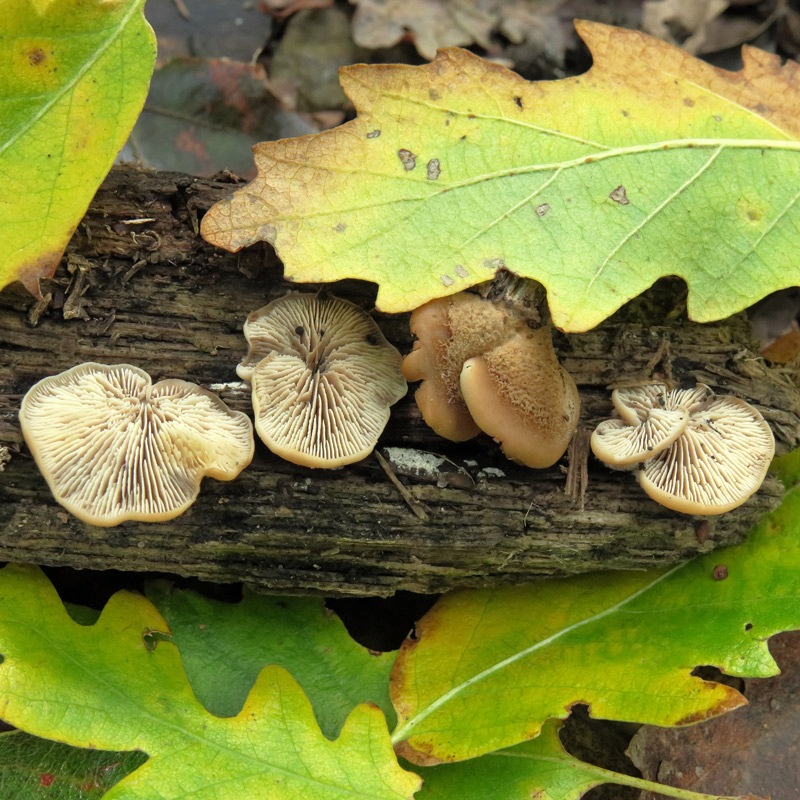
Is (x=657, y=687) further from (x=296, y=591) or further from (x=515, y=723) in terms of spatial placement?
(x=296, y=591)

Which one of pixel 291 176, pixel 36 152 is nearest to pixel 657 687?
pixel 291 176

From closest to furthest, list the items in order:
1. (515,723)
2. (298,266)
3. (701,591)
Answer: (298,266), (515,723), (701,591)

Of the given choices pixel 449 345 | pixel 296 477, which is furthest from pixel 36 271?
pixel 449 345

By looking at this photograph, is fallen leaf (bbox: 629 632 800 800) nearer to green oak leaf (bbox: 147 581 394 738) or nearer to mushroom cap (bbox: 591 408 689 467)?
green oak leaf (bbox: 147 581 394 738)

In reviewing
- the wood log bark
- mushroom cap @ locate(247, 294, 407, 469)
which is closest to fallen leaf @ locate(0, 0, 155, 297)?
the wood log bark

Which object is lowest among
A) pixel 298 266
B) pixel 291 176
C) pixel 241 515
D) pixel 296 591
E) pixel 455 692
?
pixel 455 692

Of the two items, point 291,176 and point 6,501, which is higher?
point 291,176

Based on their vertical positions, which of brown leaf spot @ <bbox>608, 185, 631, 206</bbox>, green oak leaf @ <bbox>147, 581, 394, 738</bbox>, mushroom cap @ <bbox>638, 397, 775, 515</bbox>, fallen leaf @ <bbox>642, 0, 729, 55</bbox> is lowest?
green oak leaf @ <bbox>147, 581, 394, 738</bbox>
